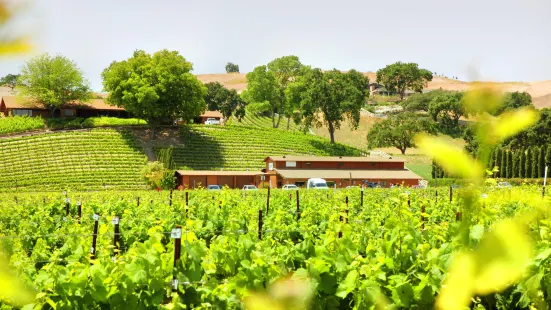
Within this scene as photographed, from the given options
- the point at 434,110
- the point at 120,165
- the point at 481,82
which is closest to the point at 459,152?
the point at 481,82

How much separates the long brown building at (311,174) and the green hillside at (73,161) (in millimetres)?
5462

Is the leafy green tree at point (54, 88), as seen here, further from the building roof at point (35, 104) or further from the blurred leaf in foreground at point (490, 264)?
the blurred leaf in foreground at point (490, 264)

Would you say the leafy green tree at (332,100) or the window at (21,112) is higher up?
the leafy green tree at (332,100)

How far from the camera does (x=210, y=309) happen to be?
3.97m

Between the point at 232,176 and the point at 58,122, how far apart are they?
79.3 ft

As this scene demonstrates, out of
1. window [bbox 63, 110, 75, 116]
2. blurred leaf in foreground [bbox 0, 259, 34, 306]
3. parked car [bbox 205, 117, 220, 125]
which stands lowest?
parked car [bbox 205, 117, 220, 125]

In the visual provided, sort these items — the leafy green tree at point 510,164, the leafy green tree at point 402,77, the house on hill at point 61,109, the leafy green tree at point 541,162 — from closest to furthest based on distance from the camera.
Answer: the leafy green tree at point 541,162
the leafy green tree at point 510,164
the house on hill at point 61,109
the leafy green tree at point 402,77

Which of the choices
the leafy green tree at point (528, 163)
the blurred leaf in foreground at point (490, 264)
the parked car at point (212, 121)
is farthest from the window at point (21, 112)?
the blurred leaf in foreground at point (490, 264)

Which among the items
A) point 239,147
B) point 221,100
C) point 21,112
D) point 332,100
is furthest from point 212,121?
point 21,112

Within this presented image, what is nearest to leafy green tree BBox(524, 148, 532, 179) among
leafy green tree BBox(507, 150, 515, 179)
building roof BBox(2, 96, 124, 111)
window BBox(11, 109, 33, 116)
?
leafy green tree BBox(507, 150, 515, 179)

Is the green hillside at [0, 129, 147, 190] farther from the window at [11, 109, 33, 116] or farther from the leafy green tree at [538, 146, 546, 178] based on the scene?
the leafy green tree at [538, 146, 546, 178]

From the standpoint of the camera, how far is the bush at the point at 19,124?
57.0 meters

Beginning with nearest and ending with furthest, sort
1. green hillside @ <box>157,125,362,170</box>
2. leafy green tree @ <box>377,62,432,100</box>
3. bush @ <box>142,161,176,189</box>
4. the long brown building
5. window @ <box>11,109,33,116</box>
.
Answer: bush @ <box>142,161,176,189</box>, the long brown building, green hillside @ <box>157,125,362,170</box>, window @ <box>11,109,33,116</box>, leafy green tree @ <box>377,62,432,100</box>

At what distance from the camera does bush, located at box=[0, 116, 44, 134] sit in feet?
187
